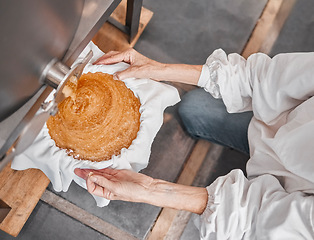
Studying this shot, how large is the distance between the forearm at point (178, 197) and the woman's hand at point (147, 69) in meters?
0.29

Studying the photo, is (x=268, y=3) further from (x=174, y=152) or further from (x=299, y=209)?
(x=299, y=209)

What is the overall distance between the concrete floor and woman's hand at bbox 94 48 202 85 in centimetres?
33

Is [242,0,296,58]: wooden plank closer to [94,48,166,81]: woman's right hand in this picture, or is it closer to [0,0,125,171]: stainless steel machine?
[94,48,166,81]: woman's right hand

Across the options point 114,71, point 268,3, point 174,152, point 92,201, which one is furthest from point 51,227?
point 268,3

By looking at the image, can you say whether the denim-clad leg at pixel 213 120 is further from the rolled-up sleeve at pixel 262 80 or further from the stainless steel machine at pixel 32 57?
the stainless steel machine at pixel 32 57

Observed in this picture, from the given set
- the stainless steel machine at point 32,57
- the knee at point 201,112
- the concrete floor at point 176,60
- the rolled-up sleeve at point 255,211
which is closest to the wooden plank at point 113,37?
Answer: the concrete floor at point 176,60

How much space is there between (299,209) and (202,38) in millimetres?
864

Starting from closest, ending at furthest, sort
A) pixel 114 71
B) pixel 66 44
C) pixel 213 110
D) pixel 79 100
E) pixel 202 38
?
pixel 66 44
pixel 79 100
pixel 114 71
pixel 213 110
pixel 202 38

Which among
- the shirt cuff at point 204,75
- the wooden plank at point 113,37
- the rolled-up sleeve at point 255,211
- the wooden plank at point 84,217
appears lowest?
the wooden plank at point 84,217

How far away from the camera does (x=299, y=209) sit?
0.69 m

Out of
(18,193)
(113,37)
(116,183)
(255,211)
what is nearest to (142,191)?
(116,183)

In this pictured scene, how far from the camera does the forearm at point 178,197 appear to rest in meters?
0.81

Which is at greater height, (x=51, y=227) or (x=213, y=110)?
(x=213, y=110)

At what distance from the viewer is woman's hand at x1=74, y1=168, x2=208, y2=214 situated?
0.76m
